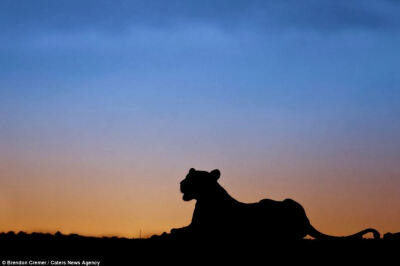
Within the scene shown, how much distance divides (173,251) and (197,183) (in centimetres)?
644

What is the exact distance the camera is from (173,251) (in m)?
18.9

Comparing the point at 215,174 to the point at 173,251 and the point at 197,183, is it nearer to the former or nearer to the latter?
the point at 197,183

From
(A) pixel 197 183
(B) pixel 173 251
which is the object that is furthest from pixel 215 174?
(B) pixel 173 251

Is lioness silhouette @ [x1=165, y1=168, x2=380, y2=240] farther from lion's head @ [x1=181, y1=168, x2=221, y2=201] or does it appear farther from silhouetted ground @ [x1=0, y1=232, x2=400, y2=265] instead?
silhouetted ground @ [x1=0, y1=232, x2=400, y2=265]

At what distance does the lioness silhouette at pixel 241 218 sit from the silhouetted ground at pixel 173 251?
1486 mm

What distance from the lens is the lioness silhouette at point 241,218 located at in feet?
77.8

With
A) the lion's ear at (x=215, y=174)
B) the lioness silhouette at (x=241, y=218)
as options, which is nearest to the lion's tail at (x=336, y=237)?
the lioness silhouette at (x=241, y=218)

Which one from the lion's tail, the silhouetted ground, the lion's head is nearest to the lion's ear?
the lion's head

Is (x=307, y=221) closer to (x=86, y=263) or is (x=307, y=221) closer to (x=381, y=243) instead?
(x=381, y=243)

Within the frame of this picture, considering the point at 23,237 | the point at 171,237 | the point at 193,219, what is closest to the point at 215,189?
the point at 193,219

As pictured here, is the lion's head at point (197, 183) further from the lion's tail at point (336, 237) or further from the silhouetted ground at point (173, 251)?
the lion's tail at point (336, 237)

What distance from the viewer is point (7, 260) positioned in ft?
54.1

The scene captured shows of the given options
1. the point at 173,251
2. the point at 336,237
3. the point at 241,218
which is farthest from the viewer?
the point at 336,237

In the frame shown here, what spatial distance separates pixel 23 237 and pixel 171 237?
468 cm
